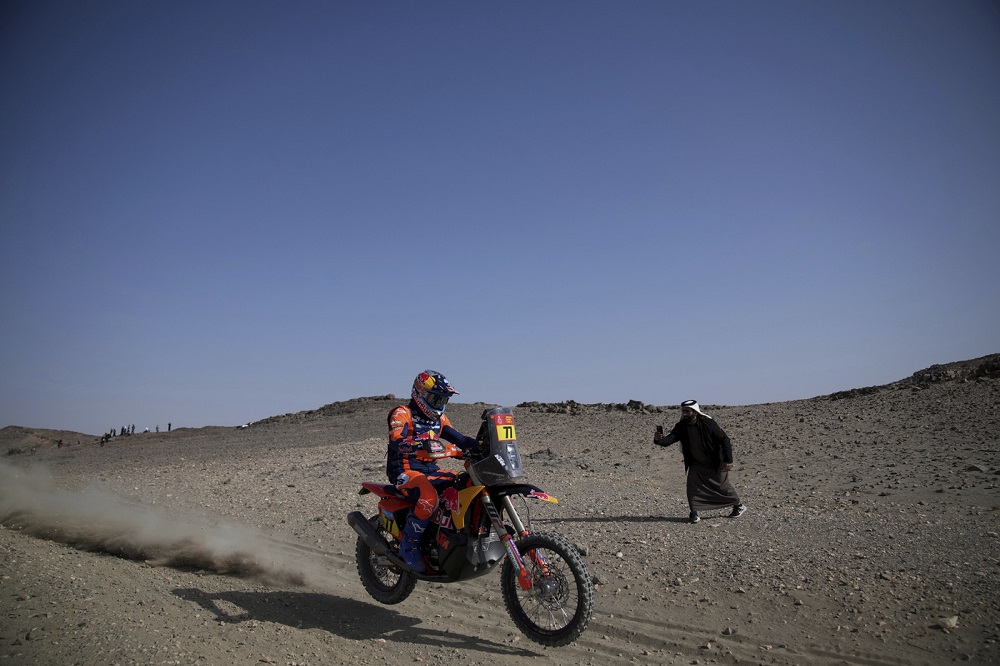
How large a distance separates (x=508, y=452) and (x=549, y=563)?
97 centimetres

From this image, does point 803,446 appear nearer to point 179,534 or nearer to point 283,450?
point 179,534

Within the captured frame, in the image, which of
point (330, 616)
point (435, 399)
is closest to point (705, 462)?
point (435, 399)

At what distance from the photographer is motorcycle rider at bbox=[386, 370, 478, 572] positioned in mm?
6148

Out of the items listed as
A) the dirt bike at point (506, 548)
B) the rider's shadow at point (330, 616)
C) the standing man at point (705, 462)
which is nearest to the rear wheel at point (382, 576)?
the rider's shadow at point (330, 616)

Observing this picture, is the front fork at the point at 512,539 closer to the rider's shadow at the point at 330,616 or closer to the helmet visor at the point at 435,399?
the rider's shadow at the point at 330,616

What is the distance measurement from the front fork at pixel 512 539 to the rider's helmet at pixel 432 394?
1.18 metres

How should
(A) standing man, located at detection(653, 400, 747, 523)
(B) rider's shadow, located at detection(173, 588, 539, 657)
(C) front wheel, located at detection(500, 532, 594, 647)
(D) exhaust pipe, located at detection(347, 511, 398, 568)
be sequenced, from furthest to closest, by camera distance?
(A) standing man, located at detection(653, 400, 747, 523) < (D) exhaust pipe, located at detection(347, 511, 398, 568) < (B) rider's shadow, located at detection(173, 588, 539, 657) < (C) front wheel, located at detection(500, 532, 594, 647)

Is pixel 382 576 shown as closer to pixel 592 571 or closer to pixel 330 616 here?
pixel 330 616

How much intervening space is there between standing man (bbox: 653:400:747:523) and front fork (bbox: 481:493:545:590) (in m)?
6.11

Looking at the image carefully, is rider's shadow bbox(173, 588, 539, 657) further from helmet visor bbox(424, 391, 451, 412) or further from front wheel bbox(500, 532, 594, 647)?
helmet visor bbox(424, 391, 451, 412)

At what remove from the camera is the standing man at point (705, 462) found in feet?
36.6

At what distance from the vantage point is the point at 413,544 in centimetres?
625

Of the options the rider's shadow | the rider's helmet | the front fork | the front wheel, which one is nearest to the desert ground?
the rider's shadow

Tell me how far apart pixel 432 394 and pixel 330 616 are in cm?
247
